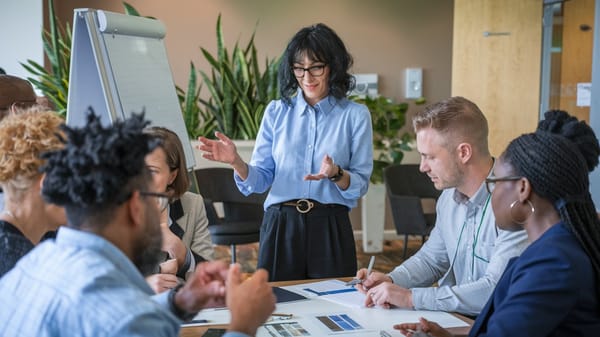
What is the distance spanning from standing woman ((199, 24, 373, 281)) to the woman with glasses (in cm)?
19

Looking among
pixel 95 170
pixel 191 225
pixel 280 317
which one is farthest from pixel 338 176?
pixel 95 170

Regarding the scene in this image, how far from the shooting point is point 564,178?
5.54 feet

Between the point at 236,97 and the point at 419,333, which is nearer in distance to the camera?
the point at 419,333

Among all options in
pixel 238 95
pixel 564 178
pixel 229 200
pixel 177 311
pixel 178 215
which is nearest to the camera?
pixel 177 311

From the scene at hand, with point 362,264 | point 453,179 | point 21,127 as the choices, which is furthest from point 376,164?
point 21,127

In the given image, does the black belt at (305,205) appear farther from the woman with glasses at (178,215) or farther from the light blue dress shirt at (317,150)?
the woman with glasses at (178,215)

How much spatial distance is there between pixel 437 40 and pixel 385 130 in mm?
1544

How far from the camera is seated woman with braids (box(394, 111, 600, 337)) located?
5.41 feet

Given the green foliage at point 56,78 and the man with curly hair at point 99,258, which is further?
the green foliage at point 56,78

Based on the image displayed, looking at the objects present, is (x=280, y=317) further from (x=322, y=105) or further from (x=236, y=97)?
(x=236, y=97)

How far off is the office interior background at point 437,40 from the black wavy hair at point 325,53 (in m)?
2.86

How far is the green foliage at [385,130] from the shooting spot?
6668 mm

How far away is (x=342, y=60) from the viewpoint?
10.2ft

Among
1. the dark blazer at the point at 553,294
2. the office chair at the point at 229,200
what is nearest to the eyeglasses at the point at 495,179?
the dark blazer at the point at 553,294
